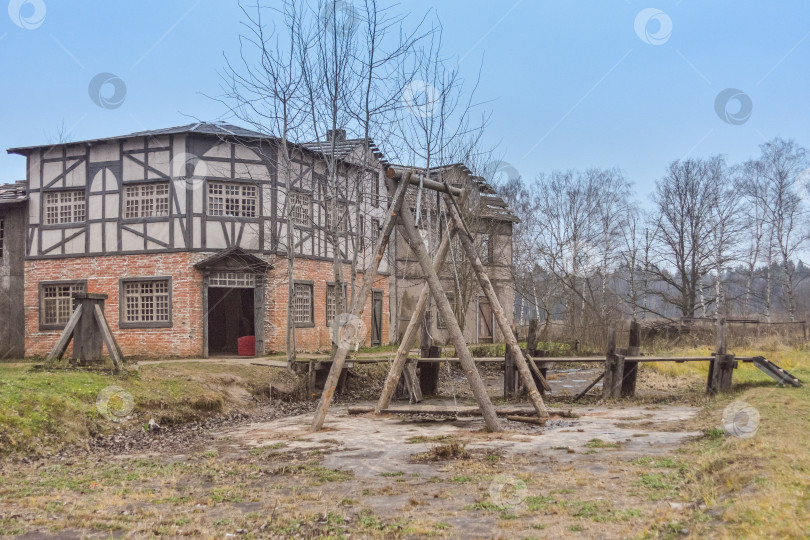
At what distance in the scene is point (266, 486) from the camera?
6.82 m

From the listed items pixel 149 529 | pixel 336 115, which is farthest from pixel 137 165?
pixel 149 529

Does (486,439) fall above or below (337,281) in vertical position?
below

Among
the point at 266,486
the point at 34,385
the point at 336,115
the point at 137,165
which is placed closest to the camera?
the point at 266,486

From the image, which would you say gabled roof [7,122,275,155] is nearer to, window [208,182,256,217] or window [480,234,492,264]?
window [208,182,256,217]

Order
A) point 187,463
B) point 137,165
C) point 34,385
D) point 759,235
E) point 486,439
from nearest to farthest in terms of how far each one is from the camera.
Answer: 1. point 187,463
2. point 486,439
3. point 34,385
4. point 137,165
5. point 759,235

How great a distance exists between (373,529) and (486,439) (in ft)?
14.8

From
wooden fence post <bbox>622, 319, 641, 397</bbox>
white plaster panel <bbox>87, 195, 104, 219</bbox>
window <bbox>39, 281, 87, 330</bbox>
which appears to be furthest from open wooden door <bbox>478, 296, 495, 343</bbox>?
wooden fence post <bbox>622, 319, 641, 397</bbox>

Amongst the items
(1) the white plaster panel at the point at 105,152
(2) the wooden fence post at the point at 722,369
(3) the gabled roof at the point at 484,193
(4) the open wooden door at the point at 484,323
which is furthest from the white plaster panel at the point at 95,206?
(2) the wooden fence post at the point at 722,369

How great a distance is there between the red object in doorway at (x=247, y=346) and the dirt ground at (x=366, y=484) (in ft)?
39.6

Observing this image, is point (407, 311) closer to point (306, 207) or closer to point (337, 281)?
point (306, 207)

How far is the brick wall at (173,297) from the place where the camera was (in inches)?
877

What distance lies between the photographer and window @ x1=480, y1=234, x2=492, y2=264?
99.5 ft

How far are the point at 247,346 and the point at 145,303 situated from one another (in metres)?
3.73

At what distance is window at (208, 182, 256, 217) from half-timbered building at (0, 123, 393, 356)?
1.4 inches
